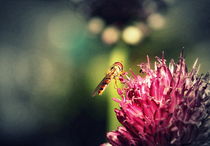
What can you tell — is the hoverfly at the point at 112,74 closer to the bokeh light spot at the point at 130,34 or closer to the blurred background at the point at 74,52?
the blurred background at the point at 74,52

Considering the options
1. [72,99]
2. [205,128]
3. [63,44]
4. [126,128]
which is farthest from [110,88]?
[63,44]

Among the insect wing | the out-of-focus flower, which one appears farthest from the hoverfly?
the out-of-focus flower

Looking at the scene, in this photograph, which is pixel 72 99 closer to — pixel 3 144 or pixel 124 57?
pixel 3 144

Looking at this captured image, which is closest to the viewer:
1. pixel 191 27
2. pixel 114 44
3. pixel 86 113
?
pixel 114 44

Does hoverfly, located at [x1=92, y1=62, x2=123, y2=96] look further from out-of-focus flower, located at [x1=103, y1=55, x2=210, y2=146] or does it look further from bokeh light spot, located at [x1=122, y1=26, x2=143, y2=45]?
bokeh light spot, located at [x1=122, y1=26, x2=143, y2=45]

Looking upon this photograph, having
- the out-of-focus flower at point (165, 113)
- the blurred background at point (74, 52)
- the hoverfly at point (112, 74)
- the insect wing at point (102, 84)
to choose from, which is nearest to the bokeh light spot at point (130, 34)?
the blurred background at point (74, 52)

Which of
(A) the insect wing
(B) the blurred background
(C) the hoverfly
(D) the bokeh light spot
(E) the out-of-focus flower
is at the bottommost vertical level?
(E) the out-of-focus flower

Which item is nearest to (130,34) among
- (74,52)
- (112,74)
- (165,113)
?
(112,74)
